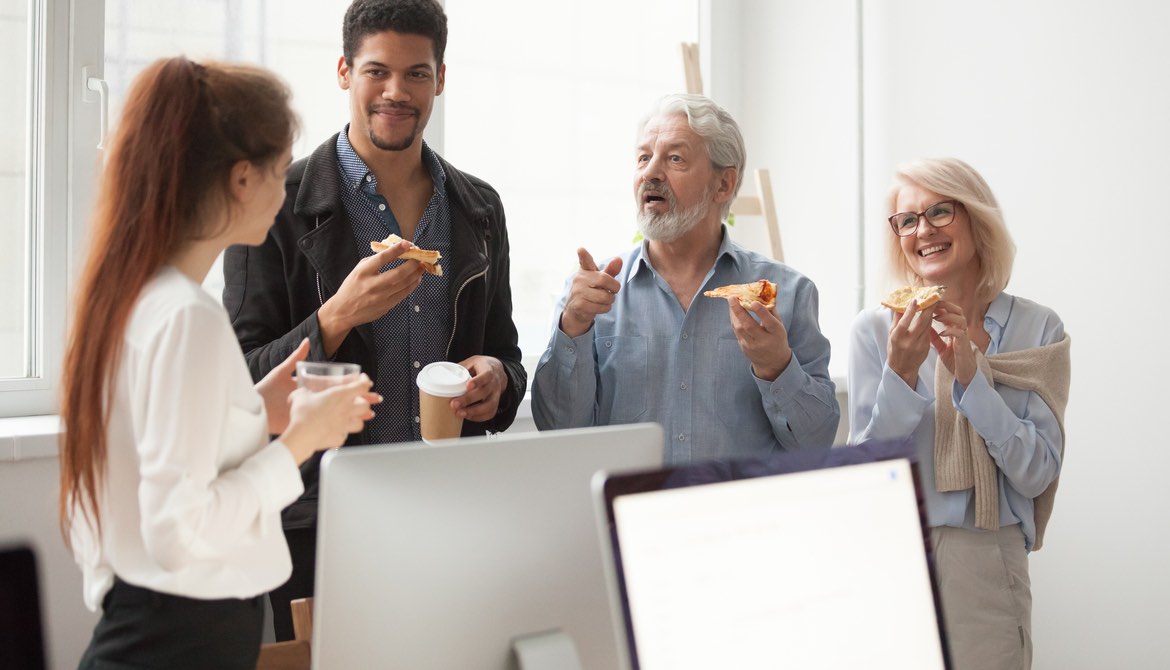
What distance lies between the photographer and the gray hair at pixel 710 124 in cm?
216

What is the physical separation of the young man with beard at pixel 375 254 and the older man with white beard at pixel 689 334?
18cm

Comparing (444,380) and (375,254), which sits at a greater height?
(375,254)

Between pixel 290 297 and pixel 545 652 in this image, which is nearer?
pixel 545 652

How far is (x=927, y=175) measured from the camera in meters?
2.07

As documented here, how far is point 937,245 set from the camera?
2064 millimetres

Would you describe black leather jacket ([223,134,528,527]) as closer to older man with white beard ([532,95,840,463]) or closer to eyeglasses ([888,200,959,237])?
older man with white beard ([532,95,840,463])

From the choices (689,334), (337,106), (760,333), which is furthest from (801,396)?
(337,106)

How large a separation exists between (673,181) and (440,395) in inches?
30.9

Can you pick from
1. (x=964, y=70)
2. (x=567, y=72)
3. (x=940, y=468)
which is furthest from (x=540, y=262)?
(x=940, y=468)

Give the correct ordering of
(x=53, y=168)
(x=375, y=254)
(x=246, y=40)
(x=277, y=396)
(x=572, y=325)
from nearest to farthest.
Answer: (x=277, y=396)
(x=375, y=254)
(x=572, y=325)
(x=53, y=168)
(x=246, y=40)

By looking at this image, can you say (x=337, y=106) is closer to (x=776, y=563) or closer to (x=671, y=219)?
(x=671, y=219)

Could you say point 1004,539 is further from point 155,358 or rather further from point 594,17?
point 594,17

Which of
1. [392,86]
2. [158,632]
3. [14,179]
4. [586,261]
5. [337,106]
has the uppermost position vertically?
[337,106]

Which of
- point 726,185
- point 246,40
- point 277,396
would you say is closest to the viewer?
point 277,396
